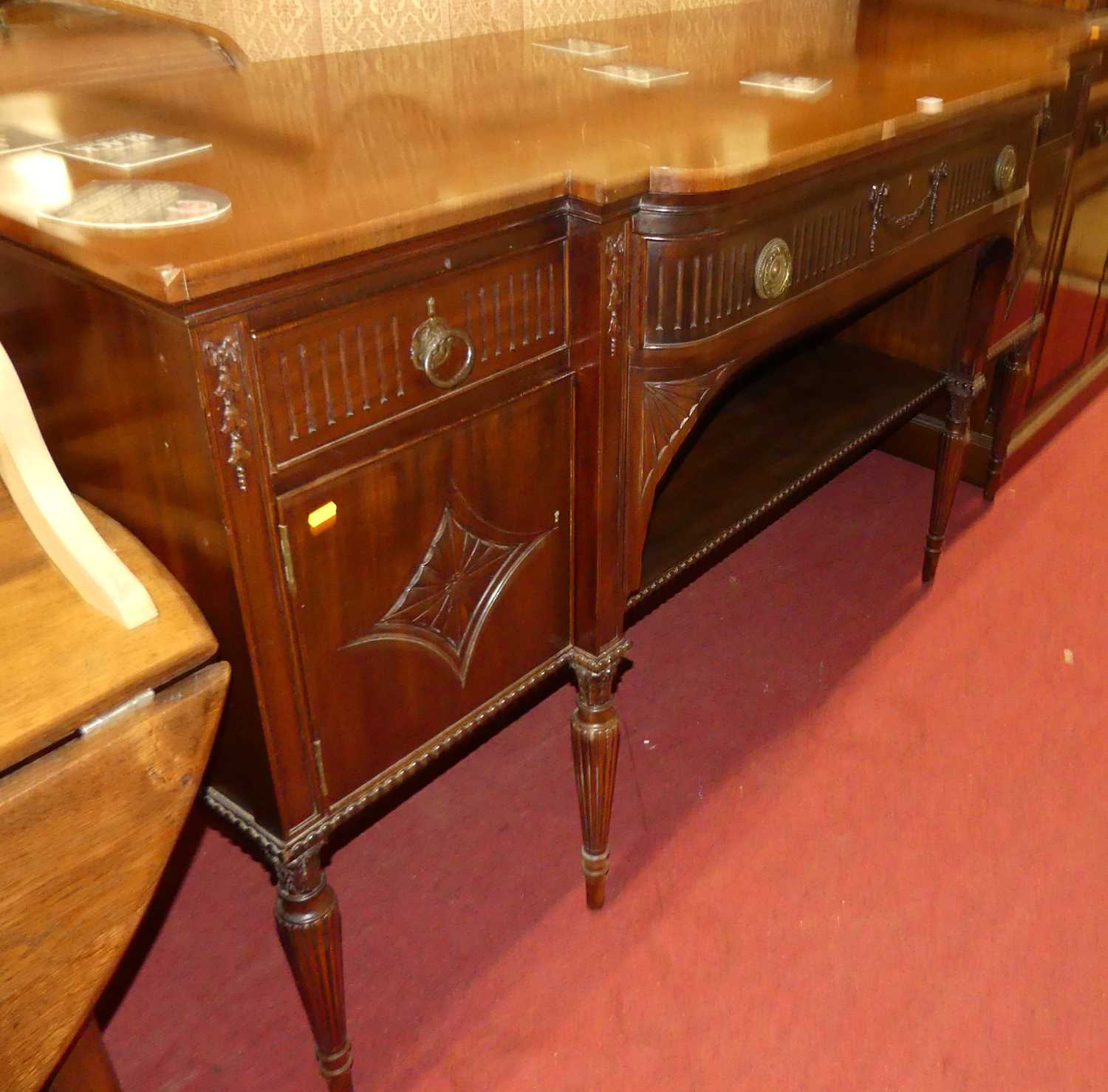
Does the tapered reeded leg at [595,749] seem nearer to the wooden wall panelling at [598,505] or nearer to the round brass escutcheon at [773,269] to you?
the wooden wall panelling at [598,505]

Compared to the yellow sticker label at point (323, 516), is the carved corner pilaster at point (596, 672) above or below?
below

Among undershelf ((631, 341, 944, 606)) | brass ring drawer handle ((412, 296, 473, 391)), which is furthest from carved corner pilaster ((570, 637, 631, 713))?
brass ring drawer handle ((412, 296, 473, 391))

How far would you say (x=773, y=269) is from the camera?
1240mm

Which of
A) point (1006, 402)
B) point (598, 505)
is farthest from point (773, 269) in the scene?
point (1006, 402)

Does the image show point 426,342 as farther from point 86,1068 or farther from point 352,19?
point 352,19

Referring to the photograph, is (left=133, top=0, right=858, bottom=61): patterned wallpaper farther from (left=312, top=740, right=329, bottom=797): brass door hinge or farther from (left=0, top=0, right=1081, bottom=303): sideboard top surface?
(left=312, top=740, right=329, bottom=797): brass door hinge

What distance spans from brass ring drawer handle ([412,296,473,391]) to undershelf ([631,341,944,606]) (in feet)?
1.81

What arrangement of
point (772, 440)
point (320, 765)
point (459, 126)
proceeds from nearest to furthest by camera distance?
point (320, 765) → point (459, 126) → point (772, 440)

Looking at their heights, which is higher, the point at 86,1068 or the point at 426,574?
the point at 426,574

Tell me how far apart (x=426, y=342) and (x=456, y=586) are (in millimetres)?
278

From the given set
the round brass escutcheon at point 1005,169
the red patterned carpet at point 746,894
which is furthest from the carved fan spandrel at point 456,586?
the round brass escutcheon at point 1005,169

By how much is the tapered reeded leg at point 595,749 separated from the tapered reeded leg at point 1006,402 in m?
1.41

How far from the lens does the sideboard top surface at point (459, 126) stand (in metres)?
0.84

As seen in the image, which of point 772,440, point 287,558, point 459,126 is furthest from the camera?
point 772,440
